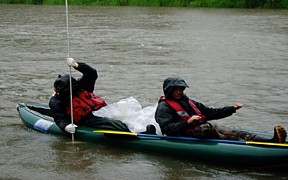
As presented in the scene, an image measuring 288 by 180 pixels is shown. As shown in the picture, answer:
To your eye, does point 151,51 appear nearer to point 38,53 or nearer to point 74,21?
point 38,53

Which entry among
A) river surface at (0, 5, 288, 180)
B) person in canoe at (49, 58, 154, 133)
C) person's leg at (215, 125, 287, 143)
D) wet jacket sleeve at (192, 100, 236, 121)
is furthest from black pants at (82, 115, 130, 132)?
person's leg at (215, 125, 287, 143)

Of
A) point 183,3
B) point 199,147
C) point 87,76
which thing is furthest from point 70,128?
point 183,3

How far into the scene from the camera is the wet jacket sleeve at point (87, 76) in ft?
21.8

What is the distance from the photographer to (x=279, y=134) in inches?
210

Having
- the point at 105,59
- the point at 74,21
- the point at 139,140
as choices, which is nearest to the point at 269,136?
the point at 139,140

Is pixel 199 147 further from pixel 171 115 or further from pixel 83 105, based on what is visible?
pixel 83 105

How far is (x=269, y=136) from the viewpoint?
19.8 ft

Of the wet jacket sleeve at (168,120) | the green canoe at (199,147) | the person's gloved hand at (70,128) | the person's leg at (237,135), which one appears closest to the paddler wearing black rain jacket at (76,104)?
the person's gloved hand at (70,128)

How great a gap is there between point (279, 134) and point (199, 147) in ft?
2.82

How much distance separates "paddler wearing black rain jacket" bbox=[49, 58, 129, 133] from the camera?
6.46 meters

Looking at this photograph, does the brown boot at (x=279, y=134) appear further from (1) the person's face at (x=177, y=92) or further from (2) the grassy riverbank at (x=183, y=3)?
(2) the grassy riverbank at (x=183, y=3)

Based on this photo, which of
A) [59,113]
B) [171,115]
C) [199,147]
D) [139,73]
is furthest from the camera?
[139,73]

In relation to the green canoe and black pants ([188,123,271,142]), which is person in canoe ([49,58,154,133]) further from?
black pants ([188,123,271,142])

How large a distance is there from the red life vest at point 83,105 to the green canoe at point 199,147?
0.17 metres
